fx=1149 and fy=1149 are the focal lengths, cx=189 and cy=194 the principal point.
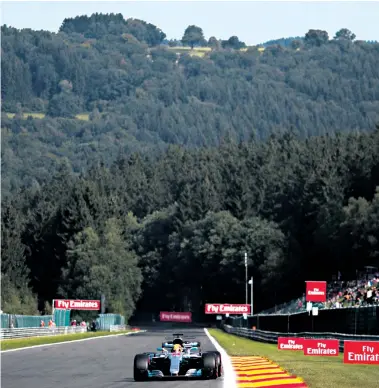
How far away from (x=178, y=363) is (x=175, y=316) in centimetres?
12654

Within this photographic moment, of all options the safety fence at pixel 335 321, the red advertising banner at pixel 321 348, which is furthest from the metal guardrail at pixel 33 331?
the red advertising banner at pixel 321 348

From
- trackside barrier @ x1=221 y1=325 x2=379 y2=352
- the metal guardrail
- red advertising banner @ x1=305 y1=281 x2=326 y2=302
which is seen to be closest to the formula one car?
trackside barrier @ x1=221 y1=325 x2=379 y2=352

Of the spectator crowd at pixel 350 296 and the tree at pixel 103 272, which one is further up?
the tree at pixel 103 272

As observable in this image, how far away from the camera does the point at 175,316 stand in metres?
155

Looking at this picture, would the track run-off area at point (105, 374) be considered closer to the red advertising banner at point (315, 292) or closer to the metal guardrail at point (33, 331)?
the red advertising banner at point (315, 292)

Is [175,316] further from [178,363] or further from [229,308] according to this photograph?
[178,363]

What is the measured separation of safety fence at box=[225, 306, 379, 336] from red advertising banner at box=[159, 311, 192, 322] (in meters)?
78.6

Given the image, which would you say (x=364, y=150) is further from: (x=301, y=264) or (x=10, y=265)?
(x=10, y=265)

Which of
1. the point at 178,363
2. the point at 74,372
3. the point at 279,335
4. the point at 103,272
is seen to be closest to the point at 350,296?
the point at 279,335

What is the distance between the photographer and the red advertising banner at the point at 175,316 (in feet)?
504

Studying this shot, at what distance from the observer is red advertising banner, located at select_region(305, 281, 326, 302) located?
55875 millimetres

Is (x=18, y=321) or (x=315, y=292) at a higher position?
(x=315, y=292)

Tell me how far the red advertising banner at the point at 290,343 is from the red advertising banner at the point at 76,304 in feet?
228

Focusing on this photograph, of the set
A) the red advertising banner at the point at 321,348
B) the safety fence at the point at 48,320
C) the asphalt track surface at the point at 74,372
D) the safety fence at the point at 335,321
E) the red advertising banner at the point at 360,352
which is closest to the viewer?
the asphalt track surface at the point at 74,372
